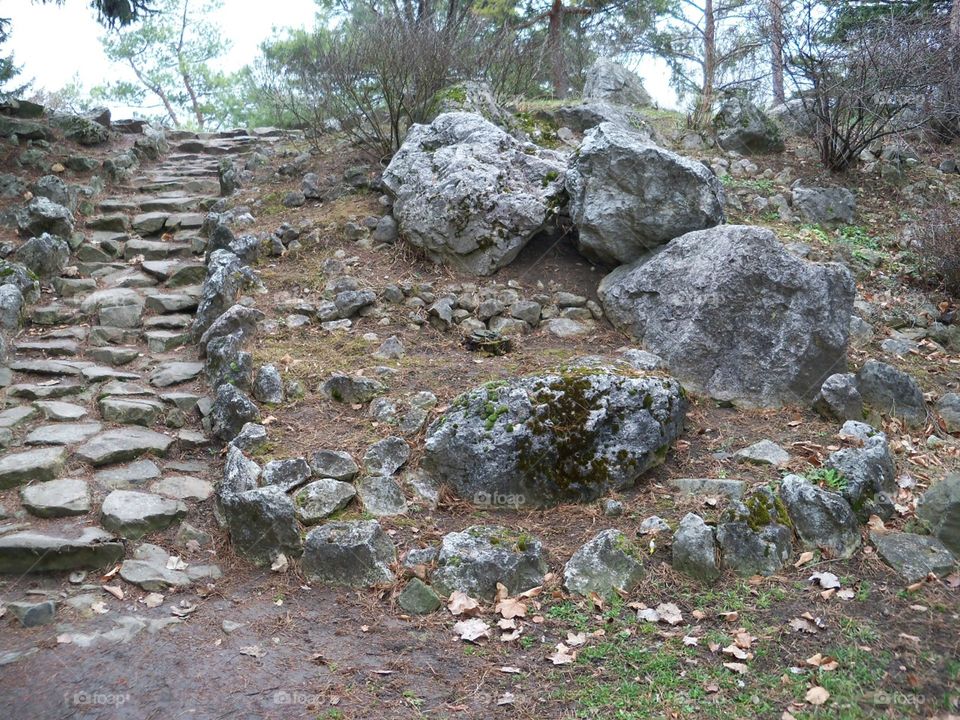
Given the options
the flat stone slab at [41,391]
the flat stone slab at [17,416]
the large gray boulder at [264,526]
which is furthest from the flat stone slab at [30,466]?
the large gray boulder at [264,526]

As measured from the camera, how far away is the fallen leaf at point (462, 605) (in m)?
3.55

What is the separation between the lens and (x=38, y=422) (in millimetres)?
5031

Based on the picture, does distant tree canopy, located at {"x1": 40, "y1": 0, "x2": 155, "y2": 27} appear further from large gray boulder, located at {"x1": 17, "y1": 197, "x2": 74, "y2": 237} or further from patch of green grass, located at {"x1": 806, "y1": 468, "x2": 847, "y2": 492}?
patch of green grass, located at {"x1": 806, "y1": 468, "x2": 847, "y2": 492}

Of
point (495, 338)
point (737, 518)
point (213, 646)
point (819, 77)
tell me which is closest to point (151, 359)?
point (495, 338)

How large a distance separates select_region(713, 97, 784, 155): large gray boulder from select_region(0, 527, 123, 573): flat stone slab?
865cm

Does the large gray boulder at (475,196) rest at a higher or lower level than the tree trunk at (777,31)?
lower

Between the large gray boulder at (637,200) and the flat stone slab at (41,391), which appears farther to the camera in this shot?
the large gray boulder at (637,200)

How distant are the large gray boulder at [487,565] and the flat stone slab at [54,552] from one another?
1722 millimetres

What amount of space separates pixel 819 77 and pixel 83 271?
819 centimetres

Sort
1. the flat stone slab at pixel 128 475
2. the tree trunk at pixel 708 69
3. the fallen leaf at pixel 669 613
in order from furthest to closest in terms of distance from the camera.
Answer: the tree trunk at pixel 708 69, the flat stone slab at pixel 128 475, the fallen leaf at pixel 669 613

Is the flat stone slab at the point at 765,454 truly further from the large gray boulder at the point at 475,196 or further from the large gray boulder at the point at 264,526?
the large gray boulder at the point at 475,196

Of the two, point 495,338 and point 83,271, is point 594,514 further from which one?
point 83,271

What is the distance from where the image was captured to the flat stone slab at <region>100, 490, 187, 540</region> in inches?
161

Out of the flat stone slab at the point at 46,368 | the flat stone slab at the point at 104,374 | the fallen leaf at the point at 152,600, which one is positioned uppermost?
the flat stone slab at the point at 46,368
